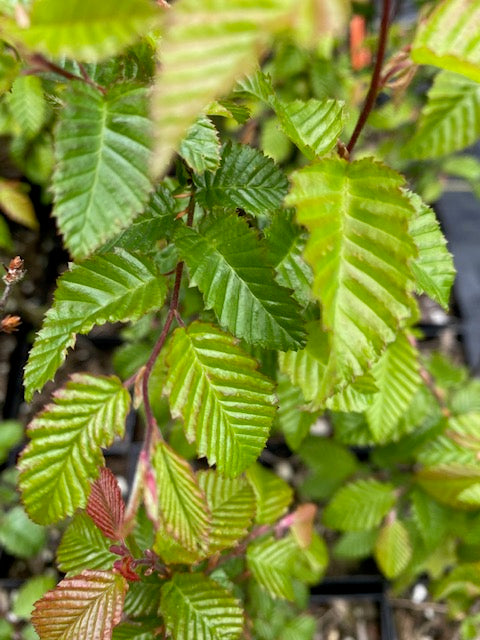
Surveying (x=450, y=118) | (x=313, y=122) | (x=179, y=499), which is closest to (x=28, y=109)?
(x=450, y=118)

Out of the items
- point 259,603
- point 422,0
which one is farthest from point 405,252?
point 422,0

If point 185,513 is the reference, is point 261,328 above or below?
above

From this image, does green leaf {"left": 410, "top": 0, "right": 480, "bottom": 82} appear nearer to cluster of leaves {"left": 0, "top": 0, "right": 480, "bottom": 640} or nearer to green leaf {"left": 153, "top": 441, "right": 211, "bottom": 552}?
cluster of leaves {"left": 0, "top": 0, "right": 480, "bottom": 640}

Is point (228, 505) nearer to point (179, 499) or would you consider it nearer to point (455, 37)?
point (179, 499)

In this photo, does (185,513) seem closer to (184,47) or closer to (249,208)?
(249,208)

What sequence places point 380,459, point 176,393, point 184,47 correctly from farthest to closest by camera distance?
1. point 380,459
2. point 176,393
3. point 184,47

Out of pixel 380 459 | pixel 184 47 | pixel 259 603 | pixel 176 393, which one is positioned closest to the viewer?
pixel 184 47

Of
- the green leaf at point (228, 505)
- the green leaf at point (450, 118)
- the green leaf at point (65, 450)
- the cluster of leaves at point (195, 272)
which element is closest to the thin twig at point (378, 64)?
the cluster of leaves at point (195, 272)

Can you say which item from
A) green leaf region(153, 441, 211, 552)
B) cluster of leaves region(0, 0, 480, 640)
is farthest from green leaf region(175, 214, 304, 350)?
green leaf region(153, 441, 211, 552)
